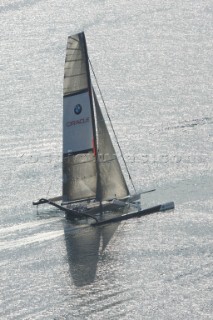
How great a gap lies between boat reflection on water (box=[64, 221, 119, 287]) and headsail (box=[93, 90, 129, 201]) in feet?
9.89

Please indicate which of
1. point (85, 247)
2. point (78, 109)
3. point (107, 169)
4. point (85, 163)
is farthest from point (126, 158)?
point (85, 247)

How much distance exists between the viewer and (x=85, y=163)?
268ft

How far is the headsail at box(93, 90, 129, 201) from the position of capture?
81.7 m

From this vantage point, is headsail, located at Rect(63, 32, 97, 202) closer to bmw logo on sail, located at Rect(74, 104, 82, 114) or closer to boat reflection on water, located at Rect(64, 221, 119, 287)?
bmw logo on sail, located at Rect(74, 104, 82, 114)

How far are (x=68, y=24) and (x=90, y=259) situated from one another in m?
74.9

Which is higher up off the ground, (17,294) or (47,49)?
(47,49)

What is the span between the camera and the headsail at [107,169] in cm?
8169

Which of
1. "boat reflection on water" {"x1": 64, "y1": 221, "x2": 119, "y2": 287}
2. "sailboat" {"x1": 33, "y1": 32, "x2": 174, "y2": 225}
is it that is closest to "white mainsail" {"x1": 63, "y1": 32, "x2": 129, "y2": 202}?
"sailboat" {"x1": 33, "y1": 32, "x2": 174, "y2": 225}

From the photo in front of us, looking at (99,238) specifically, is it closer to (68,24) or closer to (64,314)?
(64,314)

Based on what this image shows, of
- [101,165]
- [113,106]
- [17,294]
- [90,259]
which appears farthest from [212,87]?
[17,294]

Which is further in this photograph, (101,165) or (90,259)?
(101,165)

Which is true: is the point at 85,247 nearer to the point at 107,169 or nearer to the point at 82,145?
the point at 107,169

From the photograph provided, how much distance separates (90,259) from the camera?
74.4 meters

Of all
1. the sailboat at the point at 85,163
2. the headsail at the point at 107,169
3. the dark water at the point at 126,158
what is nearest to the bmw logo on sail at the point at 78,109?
the sailboat at the point at 85,163
